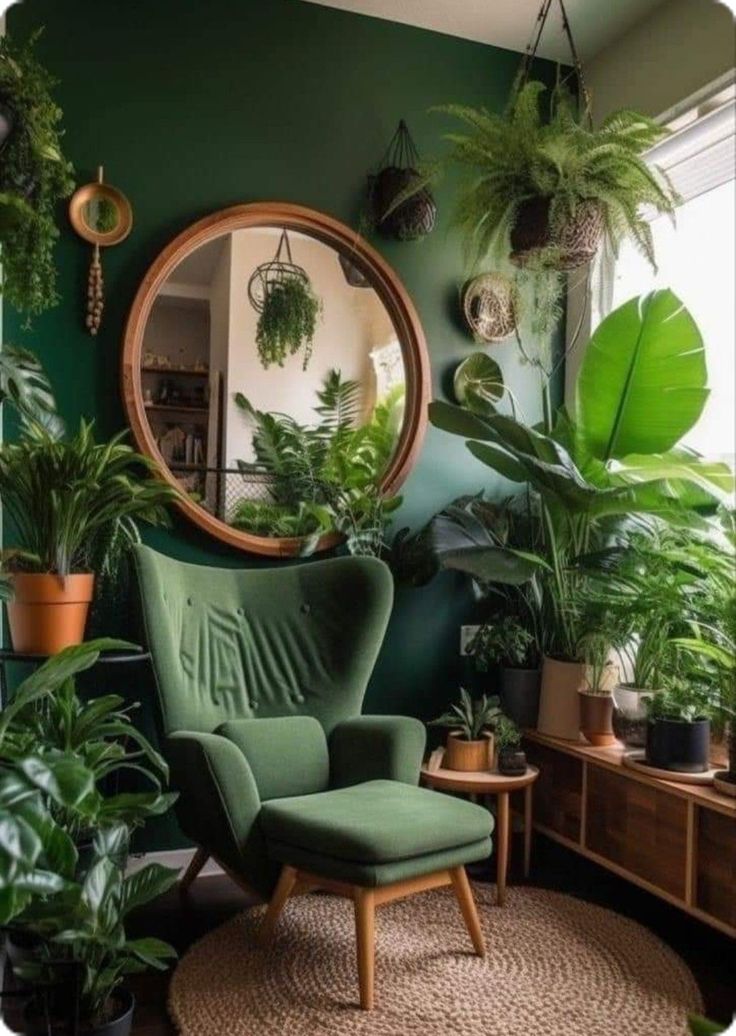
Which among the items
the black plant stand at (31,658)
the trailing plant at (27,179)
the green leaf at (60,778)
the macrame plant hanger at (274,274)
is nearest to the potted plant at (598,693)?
the black plant stand at (31,658)

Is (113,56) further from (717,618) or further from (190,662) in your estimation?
(717,618)

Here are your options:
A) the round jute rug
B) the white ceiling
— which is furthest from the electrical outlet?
the white ceiling

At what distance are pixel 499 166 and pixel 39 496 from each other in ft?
5.39

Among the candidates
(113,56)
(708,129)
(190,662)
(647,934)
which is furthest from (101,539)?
(708,129)

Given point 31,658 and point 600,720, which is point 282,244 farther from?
point 600,720

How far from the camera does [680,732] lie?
7.57ft

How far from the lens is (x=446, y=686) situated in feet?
10.5

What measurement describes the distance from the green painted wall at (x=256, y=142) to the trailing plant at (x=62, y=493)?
0.49m

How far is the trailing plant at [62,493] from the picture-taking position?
2248 mm

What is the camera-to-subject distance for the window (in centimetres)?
268

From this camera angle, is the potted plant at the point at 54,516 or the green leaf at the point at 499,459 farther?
the green leaf at the point at 499,459

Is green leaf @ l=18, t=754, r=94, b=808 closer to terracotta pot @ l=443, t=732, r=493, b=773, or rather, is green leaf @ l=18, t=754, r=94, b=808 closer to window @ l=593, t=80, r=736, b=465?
terracotta pot @ l=443, t=732, r=493, b=773

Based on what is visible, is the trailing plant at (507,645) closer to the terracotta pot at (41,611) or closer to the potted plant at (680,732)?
the potted plant at (680,732)

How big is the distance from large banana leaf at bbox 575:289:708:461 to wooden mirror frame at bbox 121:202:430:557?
648 mm
